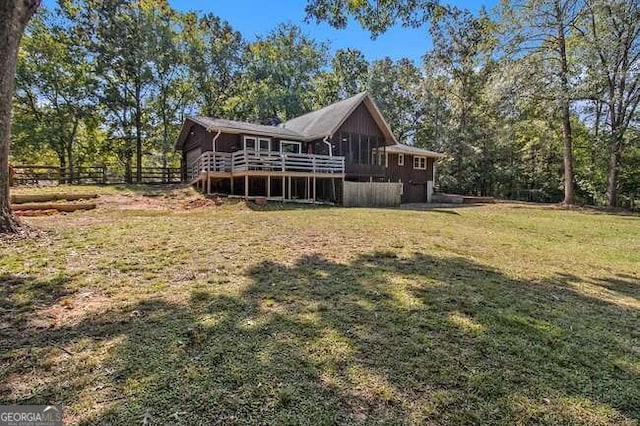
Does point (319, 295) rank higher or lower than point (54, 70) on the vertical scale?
lower

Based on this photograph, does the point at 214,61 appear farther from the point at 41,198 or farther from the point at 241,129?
the point at 41,198

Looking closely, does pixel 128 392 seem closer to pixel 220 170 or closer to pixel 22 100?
pixel 220 170

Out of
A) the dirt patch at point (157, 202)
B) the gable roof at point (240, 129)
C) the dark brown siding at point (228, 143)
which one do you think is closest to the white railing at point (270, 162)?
the gable roof at point (240, 129)

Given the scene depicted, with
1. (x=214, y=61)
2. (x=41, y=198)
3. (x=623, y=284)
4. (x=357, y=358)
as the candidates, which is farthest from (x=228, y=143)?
(x=357, y=358)

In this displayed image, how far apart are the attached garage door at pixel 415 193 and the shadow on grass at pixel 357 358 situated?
19608mm

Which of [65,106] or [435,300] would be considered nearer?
[435,300]

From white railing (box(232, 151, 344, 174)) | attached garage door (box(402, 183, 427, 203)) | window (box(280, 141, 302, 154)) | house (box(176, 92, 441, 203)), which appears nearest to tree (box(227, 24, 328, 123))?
house (box(176, 92, 441, 203))

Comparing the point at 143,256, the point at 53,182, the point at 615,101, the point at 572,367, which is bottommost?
the point at 572,367

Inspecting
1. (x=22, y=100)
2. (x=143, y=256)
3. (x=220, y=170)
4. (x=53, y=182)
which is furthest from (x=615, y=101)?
(x=22, y=100)

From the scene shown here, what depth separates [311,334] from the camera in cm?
324

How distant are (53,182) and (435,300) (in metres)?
26.2

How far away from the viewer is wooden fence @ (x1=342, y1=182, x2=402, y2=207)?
1638 centimetres

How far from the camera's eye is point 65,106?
23969 millimetres

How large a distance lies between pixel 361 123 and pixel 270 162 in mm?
7069
